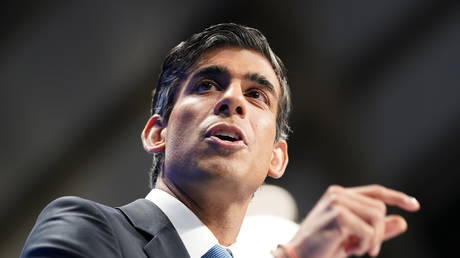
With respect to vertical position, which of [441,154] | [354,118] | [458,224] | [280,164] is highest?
[280,164]

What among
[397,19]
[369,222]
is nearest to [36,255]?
[369,222]

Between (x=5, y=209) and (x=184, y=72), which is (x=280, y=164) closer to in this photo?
(x=184, y=72)

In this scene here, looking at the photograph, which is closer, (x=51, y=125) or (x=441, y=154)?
(x=51, y=125)

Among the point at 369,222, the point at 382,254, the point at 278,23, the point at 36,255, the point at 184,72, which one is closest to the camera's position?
the point at 369,222

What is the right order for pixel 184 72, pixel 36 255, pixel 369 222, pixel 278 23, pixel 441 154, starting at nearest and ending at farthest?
pixel 369 222 < pixel 36 255 < pixel 184 72 < pixel 278 23 < pixel 441 154

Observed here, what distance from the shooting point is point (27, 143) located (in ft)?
8.74

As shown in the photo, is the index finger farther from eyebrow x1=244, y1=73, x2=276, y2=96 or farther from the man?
eyebrow x1=244, y1=73, x2=276, y2=96

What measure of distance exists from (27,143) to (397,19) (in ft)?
6.54

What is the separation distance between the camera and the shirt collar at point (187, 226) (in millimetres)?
1276

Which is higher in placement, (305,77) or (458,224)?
(305,77)

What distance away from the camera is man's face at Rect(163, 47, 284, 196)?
1419 mm

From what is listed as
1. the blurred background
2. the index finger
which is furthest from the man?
the blurred background

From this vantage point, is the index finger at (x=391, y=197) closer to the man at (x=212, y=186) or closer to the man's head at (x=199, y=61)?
the man at (x=212, y=186)

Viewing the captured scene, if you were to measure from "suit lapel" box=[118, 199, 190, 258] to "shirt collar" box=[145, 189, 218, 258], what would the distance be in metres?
0.04
